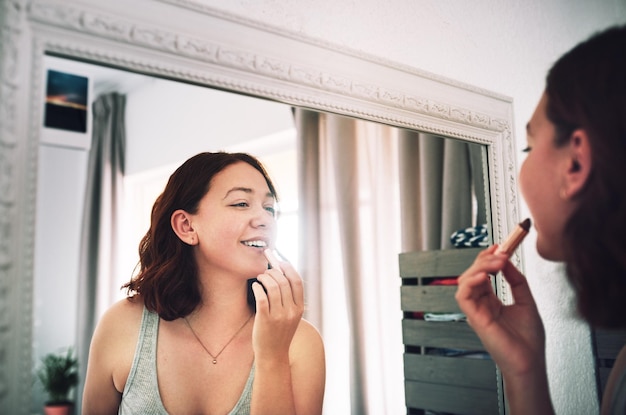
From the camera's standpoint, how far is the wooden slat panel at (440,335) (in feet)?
3.03

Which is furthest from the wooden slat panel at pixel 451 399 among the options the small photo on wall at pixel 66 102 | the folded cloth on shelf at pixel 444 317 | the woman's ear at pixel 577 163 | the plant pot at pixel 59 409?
the small photo on wall at pixel 66 102

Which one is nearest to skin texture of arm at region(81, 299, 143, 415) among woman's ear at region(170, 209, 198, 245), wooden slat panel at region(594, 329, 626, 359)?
woman's ear at region(170, 209, 198, 245)

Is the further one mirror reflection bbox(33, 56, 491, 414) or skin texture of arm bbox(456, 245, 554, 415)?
skin texture of arm bbox(456, 245, 554, 415)

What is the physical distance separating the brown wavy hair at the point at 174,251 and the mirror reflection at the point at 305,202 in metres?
0.01

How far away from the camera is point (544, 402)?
782 millimetres

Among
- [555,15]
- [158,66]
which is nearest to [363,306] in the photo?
[158,66]

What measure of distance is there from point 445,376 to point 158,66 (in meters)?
0.73

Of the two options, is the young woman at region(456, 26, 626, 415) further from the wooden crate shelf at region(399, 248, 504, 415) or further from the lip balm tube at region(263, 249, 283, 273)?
the lip balm tube at region(263, 249, 283, 273)

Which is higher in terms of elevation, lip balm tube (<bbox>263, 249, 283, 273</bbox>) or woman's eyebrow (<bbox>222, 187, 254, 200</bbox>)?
woman's eyebrow (<bbox>222, 187, 254, 200</bbox>)

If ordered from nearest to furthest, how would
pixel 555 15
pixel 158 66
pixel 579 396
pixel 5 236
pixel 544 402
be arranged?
pixel 5 236
pixel 158 66
pixel 544 402
pixel 579 396
pixel 555 15

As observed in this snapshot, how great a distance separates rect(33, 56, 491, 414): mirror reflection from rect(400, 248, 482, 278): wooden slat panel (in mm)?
18

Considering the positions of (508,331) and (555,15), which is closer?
(508,331)

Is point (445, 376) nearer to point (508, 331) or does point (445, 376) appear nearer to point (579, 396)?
point (508, 331)

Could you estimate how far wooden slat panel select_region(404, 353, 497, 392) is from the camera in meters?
0.91
